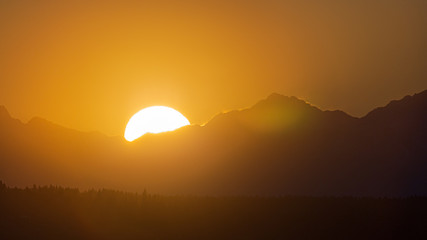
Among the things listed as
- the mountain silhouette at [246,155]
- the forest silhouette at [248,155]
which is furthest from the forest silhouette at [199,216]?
the mountain silhouette at [246,155]

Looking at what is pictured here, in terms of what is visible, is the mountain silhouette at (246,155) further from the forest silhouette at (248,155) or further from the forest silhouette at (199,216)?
the forest silhouette at (199,216)

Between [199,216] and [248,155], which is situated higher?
[248,155]

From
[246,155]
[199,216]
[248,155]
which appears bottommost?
[199,216]

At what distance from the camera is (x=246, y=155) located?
16338cm

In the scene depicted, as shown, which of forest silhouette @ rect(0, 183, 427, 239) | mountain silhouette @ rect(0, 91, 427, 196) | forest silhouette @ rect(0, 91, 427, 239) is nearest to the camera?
forest silhouette @ rect(0, 183, 427, 239)

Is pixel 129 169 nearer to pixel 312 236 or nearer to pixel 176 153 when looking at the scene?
pixel 176 153

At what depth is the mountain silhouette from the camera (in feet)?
456

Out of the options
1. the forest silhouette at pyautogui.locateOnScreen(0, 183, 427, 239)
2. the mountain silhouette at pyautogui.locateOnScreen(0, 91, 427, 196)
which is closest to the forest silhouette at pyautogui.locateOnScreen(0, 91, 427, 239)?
the mountain silhouette at pyautogui.locateOnScreen(0, 91, 427, 196)

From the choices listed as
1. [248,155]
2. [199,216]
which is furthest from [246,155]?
[199,216]

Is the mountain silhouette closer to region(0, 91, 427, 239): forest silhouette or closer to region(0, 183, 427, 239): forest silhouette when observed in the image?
region(0, 91, 427, 239): forest silhouette

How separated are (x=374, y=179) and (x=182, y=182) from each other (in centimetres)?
4721

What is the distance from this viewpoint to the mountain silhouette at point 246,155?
456 feet

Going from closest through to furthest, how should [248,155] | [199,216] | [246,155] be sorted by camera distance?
[199,216], [248,155], [246,155]

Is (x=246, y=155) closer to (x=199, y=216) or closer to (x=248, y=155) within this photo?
(x=248, y=155)
